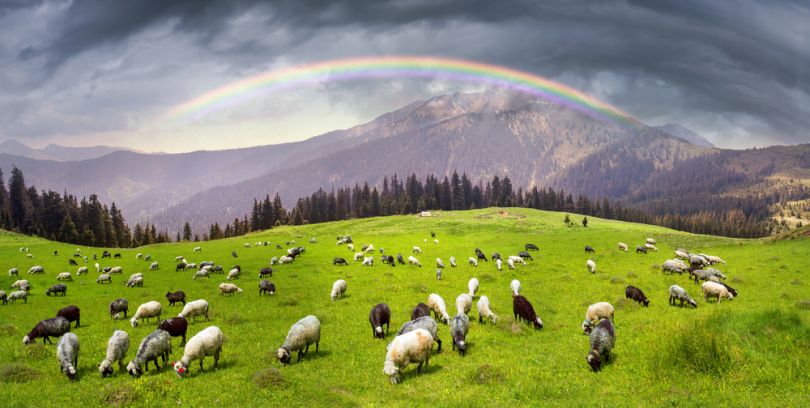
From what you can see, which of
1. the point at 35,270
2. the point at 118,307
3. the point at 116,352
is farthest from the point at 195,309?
the point at 35,270

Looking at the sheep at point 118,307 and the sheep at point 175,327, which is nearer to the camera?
the sheep at point 175,327

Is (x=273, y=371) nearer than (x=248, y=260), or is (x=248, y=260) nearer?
(x=273, y=371)

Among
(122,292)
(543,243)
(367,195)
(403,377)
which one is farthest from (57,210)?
(403,377)

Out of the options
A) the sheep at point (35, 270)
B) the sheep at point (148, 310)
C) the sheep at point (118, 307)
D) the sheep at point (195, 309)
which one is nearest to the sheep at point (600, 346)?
the sheep at point (195, 309)

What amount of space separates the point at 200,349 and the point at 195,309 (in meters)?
9.85

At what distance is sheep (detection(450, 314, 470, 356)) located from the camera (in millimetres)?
17406

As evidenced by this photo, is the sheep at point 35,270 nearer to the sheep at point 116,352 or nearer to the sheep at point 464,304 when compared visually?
the sheep at point 116,352

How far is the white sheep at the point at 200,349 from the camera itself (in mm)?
15966

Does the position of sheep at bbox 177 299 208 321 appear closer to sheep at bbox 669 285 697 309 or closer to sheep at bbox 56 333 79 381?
sheep at bbox 56 333 79 381

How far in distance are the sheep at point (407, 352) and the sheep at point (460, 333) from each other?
2325 millimetres

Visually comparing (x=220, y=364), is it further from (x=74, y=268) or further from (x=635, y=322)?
(x=74, y=268)

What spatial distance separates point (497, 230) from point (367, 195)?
3933 inches

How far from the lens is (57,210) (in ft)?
409

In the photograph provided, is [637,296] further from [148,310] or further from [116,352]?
[148,310]
